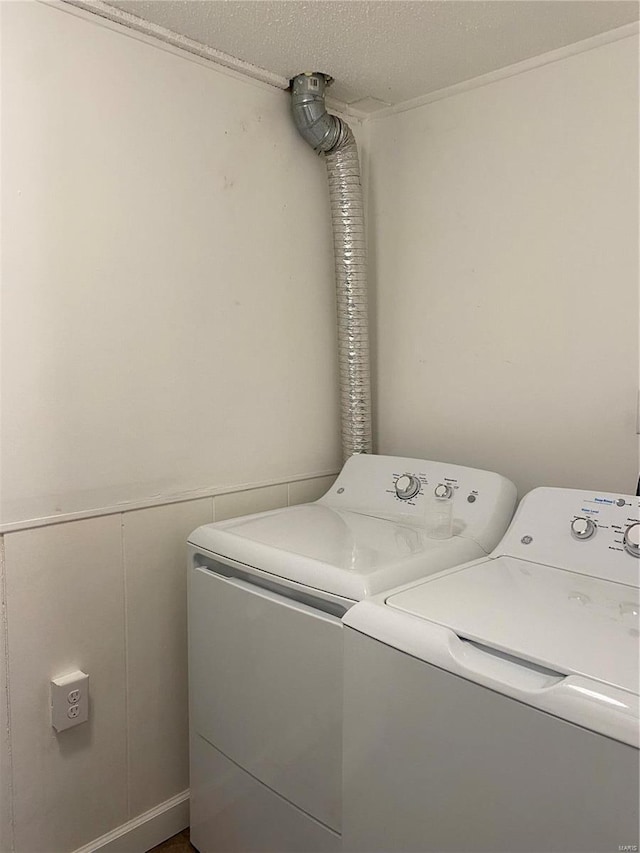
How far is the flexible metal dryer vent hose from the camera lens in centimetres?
186

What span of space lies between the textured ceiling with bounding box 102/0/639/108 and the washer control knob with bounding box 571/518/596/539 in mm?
1090

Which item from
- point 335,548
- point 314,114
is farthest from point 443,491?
point 314,114

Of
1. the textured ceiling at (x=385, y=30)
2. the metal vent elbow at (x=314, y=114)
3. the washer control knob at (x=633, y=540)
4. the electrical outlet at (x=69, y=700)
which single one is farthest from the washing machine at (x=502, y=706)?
the metal vent elbow at (x=314, y=114)

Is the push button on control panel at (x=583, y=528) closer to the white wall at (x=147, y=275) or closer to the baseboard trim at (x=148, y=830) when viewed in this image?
the white wall at (x=147, y=275)

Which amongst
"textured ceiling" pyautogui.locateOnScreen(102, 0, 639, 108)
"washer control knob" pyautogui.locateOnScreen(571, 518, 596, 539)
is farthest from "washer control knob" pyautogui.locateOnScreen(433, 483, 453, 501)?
"textured ceiling" pyautogui.locateOnScreen(102, 0, 639, 108)

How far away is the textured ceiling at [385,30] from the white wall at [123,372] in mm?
136

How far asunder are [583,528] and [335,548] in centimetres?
51

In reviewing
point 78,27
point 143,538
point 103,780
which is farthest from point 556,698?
point 78,27

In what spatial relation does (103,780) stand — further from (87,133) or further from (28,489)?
(87,133)

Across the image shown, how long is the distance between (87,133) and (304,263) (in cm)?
70

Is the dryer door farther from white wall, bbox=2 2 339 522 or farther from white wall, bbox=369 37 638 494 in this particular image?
white wall, bbox=369 37 638 494

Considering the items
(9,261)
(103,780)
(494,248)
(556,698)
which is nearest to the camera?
(556,698)

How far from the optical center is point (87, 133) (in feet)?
4.87

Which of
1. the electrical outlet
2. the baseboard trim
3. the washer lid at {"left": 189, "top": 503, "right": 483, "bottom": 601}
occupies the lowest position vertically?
the baseboard trim
